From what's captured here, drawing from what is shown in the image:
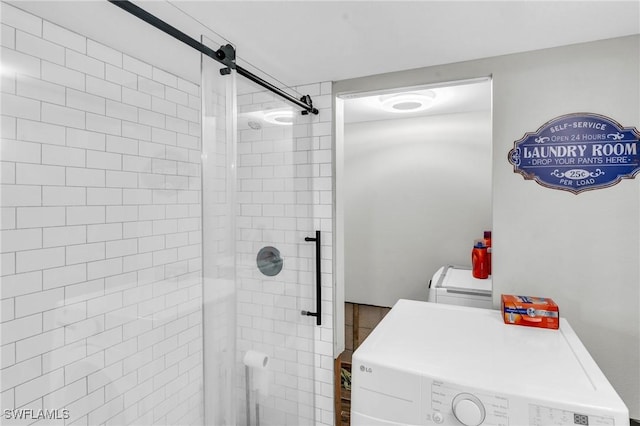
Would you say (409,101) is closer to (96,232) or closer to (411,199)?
(411,199)

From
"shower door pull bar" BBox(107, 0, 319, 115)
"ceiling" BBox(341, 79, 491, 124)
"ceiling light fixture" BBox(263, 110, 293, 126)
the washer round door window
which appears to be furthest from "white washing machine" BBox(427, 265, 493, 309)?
"shower door pull bar" BBox(107, 0, 319, 115)

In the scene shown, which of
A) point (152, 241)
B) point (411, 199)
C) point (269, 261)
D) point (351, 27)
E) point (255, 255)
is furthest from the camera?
point (411, 199)

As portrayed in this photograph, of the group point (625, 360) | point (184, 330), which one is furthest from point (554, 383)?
point (184, 330)

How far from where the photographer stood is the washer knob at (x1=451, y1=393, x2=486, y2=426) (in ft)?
3.47

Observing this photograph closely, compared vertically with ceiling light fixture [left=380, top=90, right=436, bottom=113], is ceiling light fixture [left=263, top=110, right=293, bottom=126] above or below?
below

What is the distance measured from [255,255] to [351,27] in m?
1.01

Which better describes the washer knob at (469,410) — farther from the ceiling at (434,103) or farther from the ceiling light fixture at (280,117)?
the ceiling at (434,103)

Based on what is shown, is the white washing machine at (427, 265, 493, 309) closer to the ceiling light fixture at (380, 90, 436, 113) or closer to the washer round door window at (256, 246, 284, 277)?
the washer round door window at (256, 246, 284, 277)

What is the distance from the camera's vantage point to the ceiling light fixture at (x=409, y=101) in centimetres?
252

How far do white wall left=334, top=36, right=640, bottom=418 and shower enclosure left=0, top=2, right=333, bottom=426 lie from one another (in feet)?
3.00

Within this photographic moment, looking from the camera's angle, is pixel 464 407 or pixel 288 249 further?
pixel 288 249

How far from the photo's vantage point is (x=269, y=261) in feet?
5.39

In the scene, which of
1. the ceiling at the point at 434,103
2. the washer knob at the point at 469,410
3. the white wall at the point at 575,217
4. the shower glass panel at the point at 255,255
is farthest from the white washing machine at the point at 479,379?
the ceiling at the point at 434,103

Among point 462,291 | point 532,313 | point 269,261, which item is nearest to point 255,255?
point 269,261
